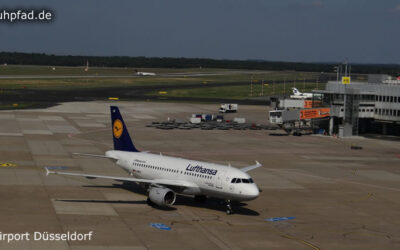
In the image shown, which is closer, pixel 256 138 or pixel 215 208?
pixel 215 208

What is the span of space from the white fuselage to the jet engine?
1404mm

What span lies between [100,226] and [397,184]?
4068 centimetres

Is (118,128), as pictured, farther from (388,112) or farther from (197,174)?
(388,112)

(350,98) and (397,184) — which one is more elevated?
(350,98)

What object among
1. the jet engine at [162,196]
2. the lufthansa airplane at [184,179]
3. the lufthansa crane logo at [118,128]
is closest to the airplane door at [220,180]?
the lufthansa airplane at [184,179]

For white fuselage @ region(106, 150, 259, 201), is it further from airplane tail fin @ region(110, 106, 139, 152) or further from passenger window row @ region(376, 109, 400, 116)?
passenger window row @ region(376, 109, 400, 116)

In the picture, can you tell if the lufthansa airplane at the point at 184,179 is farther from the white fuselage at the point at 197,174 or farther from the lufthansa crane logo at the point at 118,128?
the lufthansa crane logo at the point at 118,128

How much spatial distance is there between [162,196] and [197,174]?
3760mm

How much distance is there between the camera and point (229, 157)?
88.1 m

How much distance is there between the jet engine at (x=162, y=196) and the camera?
52344 mm

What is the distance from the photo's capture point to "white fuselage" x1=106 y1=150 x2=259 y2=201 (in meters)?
50.8

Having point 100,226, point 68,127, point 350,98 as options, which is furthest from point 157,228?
point 350,98

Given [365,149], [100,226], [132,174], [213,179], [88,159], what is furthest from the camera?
[365,149]

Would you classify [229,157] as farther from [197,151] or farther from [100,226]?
[100,226]
